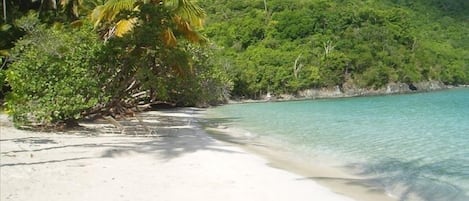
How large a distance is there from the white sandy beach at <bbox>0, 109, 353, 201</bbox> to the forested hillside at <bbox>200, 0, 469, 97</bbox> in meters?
50.0

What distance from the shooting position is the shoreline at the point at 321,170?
7895mm

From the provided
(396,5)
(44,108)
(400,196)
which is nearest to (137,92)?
(44,108)

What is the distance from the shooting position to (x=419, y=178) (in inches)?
366

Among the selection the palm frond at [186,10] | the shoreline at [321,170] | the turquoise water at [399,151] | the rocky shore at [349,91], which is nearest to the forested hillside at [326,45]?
the rocky shore at [349,91]

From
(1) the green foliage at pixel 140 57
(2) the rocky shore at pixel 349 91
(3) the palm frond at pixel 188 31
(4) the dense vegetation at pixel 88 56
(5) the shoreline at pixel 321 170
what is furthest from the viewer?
(2) the rocky shore at pixel 349 91

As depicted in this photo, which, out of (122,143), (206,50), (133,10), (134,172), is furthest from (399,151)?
(206,50)

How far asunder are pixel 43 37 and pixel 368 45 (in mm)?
66895

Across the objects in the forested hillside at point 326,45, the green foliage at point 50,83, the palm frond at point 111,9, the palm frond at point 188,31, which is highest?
the forested hillside at point 326,45

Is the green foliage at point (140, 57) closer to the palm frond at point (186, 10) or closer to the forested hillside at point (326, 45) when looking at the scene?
the palm frond at point (186, 10)

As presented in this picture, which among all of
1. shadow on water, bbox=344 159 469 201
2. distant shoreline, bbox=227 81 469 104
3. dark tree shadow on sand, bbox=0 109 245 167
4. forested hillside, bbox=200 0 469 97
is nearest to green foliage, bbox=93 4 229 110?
dark tree shadow on sand, bbox=0 109 245 167

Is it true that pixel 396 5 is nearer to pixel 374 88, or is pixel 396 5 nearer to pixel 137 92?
pixel 374 88

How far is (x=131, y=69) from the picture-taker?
17484 millimetres

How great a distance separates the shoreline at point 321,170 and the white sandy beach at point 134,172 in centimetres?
36

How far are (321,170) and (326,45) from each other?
66680 mm
